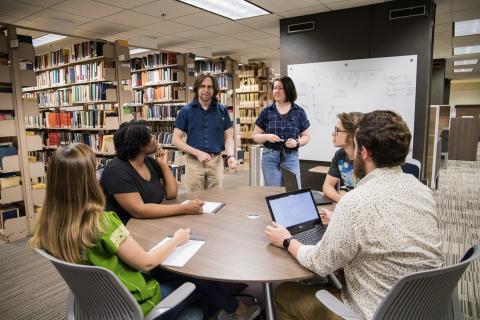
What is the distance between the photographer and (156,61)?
6.33 metres

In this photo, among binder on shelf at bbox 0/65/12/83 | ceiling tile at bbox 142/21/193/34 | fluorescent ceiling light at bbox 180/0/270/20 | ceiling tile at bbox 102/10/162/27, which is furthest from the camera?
ceiling tile at bbox 142/21/193/34

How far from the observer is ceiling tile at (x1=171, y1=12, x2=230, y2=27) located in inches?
181

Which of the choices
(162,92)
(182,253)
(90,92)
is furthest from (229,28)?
(182,253)

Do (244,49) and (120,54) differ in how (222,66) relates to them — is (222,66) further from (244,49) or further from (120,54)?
(120,54)

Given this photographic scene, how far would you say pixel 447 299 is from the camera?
1.10 m

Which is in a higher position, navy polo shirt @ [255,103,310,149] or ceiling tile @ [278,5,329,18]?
ceiling tile @ [278,5,329,18]

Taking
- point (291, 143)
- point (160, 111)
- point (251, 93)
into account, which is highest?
point (251, 93)

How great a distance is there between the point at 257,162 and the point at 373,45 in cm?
223

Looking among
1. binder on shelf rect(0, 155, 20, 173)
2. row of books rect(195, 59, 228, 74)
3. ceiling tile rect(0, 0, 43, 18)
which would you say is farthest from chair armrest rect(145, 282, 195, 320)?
row of books rect(195, 59, 228, 74)

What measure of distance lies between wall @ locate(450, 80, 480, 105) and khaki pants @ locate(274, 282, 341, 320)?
19.2 metres

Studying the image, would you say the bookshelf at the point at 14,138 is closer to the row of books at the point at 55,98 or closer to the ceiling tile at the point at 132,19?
the ceiling tile at the point at 132,19

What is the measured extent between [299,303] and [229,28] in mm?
4790

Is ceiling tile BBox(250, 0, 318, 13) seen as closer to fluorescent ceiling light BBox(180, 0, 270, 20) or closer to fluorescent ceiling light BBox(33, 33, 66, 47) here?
fluorescent ceiling light BBox(180, 0, 270, 20)

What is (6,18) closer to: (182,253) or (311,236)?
(182,253)
